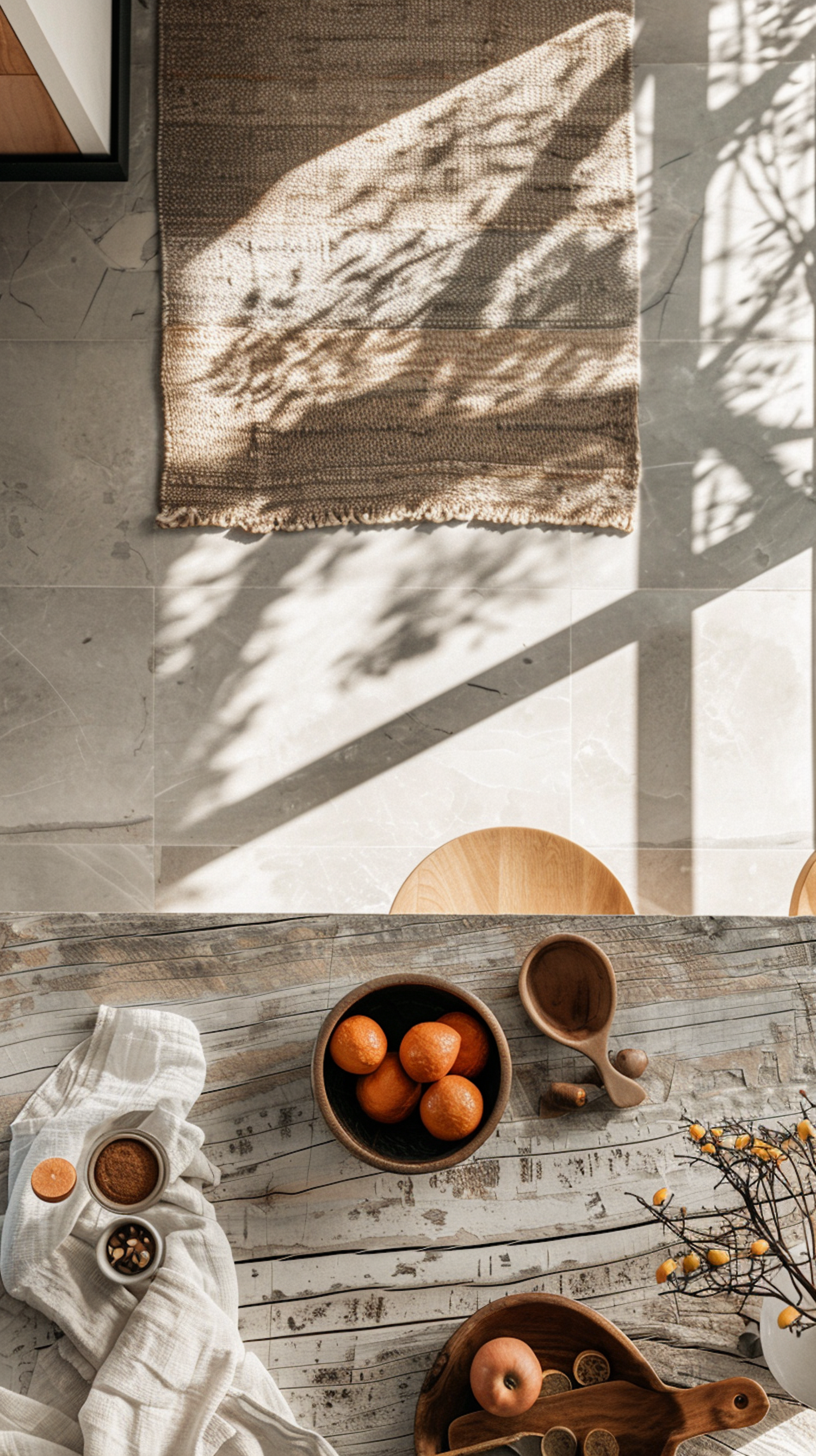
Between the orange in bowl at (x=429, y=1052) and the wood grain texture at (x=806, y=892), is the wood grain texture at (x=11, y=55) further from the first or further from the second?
the wood grain texture at (x=806, y=892)

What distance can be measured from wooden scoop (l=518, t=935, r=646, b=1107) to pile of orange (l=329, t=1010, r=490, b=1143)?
143mm

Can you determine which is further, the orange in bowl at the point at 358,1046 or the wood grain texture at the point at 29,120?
the wood grain texture at the point at 29,120

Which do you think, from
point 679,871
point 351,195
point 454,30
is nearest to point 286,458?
point 351,195

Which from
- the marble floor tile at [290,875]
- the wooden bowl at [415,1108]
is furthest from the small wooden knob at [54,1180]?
the marble floor tile at [290,875]

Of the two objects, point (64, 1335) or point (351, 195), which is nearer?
point (64, 1335)

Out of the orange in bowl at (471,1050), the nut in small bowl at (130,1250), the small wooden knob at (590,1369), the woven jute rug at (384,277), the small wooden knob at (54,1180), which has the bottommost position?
the small wooden knob at (590,1369)

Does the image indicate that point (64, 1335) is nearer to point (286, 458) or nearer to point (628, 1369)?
point (628, 1369)

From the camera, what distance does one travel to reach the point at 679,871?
82.8 inches

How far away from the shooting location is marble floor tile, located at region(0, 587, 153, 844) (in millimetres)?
2090

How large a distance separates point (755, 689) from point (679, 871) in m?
0.44

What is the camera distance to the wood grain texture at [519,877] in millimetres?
1514

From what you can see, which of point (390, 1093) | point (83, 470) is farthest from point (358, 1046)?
point (83, 470)

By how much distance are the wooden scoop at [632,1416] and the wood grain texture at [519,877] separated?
2.06 feet

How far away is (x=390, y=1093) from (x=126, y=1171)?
0.33 m
